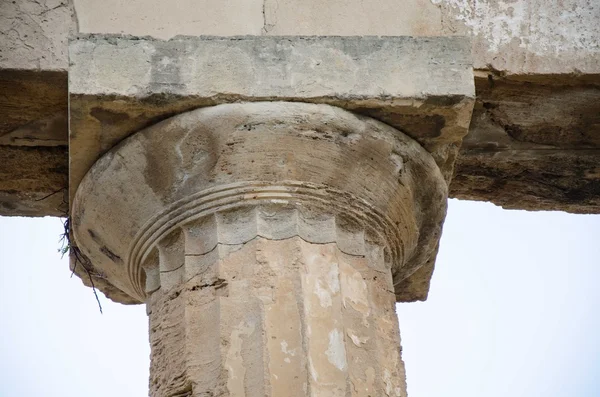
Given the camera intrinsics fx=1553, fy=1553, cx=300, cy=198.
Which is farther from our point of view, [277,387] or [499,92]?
[499,92]

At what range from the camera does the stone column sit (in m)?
5.02

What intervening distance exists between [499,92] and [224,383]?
1.65 meters

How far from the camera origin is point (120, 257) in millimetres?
5707

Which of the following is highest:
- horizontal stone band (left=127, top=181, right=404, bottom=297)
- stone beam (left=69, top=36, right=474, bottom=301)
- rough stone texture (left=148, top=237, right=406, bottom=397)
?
stone beam (left=69, top=36, right=474, bottom=301)

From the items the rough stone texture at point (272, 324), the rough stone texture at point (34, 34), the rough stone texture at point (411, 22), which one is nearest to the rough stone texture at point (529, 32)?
the rough stone texture at point (411, 22)

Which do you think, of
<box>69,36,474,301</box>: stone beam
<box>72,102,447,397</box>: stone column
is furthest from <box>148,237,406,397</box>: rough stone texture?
<box>69,36,474,301</box>: stone beam

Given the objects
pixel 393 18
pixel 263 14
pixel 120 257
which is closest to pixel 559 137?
pixel 393 18

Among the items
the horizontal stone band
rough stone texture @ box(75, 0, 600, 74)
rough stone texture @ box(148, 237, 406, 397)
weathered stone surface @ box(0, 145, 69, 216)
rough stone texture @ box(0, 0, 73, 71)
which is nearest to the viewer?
rough stone texture @ box(148, 237, 406, 397)

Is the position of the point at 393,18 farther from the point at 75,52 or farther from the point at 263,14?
the point at 75,52

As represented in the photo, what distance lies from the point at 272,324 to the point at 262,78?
903 mm

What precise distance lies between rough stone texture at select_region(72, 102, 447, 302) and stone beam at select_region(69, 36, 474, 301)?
0.05 meters

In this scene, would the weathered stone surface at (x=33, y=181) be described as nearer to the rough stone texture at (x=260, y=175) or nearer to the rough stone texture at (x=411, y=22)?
the rough stone texture at (x=260, y=175)

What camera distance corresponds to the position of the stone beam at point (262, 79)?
17.5 feet

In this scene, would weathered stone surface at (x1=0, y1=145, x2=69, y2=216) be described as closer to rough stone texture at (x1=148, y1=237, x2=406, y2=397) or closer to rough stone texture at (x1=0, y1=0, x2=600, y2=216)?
rough stone texture at (x1=0, y1=0, x2=600, y2=216)
